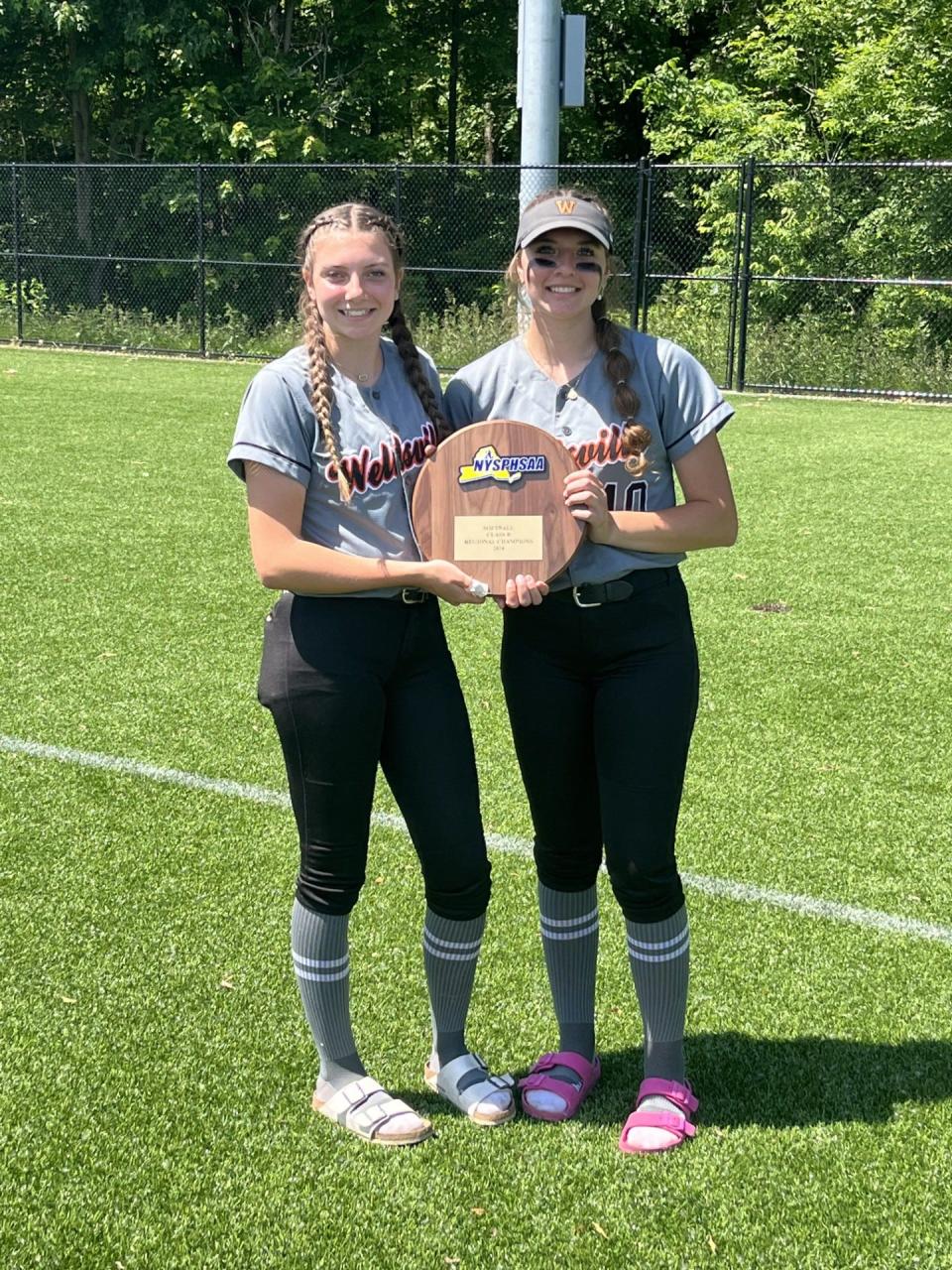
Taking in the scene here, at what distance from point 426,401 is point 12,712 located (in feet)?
10.9

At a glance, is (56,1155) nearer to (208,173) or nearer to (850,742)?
(850,742)

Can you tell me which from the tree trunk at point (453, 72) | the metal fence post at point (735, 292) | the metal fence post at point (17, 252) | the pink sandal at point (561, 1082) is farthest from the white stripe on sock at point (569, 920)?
the tree trunk at point (453, 72)

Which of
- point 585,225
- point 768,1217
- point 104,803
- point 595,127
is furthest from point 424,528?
point 595,127

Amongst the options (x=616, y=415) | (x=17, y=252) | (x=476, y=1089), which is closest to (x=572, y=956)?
(x=476, y=1089)

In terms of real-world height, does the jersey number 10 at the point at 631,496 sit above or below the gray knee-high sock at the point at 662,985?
above

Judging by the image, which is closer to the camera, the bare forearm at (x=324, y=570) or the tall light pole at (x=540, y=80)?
the bare forearm at (x=324, y=570)

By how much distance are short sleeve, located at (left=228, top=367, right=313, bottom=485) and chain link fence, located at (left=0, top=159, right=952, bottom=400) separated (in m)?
13.3

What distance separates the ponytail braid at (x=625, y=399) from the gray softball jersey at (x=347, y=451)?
39cm

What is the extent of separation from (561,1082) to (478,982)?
57 cm

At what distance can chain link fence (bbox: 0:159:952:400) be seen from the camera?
16.6 meters

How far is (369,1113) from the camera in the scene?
2830mm

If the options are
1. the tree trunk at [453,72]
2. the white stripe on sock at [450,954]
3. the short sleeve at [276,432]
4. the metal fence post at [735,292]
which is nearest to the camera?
the short sleeve at [276,432]

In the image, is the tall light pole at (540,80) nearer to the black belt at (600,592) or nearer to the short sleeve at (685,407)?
the short sleeve at (685,407)

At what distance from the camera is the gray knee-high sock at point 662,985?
281 cm
